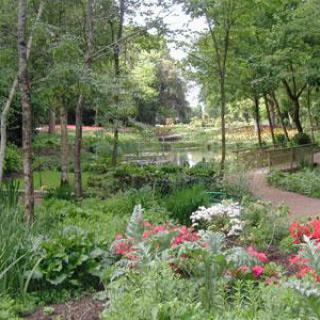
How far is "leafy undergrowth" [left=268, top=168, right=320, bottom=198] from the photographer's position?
43.2ft

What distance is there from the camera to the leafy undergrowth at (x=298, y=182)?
43.2 feet

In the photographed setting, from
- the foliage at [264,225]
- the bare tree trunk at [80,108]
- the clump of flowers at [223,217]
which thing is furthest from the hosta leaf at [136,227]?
the bare tree trunk at [80,108]

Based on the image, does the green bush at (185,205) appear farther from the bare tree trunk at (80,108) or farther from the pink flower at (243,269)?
the pink flower at (243,269)

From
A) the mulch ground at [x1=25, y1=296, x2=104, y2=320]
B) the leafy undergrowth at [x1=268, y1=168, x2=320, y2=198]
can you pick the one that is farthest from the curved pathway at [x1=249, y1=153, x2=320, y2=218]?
the mulch ground at [x1=25, y1=296, x2=104, y2=320]

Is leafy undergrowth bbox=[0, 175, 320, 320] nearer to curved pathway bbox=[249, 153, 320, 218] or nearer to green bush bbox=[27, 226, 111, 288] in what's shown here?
green bush bbox=[27, 226, 111, 288]

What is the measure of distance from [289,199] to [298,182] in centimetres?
→ 169

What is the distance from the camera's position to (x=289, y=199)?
1230 centimetres

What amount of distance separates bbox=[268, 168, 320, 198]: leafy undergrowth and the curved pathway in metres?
0.21

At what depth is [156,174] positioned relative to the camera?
1180cm

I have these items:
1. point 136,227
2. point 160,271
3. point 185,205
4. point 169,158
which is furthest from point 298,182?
point 160,271

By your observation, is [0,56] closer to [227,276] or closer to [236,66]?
[227,276]

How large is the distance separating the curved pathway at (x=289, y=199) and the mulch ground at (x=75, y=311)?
18.3 ft

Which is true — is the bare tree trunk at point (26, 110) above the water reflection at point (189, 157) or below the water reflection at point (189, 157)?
above

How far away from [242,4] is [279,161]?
5.98 m
